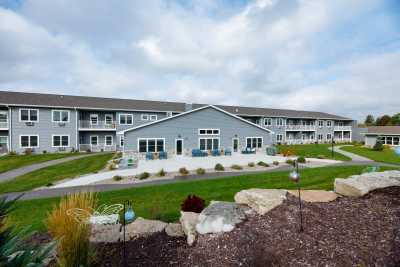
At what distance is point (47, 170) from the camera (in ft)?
52.0

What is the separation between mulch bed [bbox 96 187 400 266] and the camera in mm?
3387

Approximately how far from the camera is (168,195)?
366 inches

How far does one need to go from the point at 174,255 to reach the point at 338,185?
517cm

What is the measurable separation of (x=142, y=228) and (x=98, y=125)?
27.1 m

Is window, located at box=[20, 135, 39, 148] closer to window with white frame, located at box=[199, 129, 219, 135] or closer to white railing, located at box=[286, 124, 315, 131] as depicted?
window with white frame, located at box=[199, 129, 219, 135]

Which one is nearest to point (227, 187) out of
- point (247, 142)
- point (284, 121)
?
point (247, 142)

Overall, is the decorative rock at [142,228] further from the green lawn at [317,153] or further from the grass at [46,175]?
the green lawn at [317,153]

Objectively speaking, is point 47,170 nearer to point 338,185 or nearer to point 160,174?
point 160,174

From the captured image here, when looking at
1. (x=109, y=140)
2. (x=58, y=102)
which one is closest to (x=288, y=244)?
(x=109, y=140)

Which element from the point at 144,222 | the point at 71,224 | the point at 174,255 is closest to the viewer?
the point at 71,224

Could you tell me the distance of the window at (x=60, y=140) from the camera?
85.4 ft

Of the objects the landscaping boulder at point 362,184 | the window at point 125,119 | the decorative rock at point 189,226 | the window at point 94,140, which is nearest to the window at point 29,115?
the window at point 94,140

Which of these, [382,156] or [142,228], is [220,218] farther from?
[382,156]

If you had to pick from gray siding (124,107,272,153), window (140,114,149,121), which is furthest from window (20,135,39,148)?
window (140,114,149,121)
